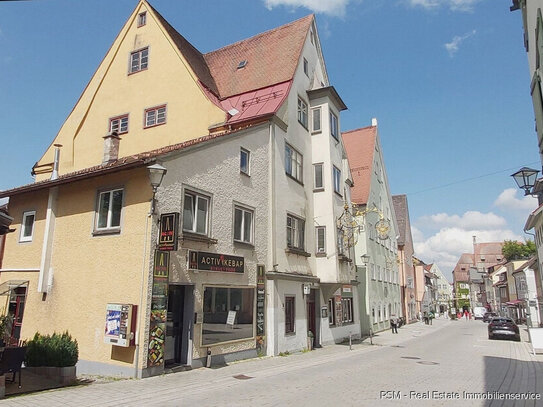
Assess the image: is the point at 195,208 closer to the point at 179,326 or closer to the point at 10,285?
the point at 179,326

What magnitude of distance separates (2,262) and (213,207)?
8.82 m

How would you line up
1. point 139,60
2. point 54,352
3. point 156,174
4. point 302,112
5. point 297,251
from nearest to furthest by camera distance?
point 54,352 < point 156,174 < point 297,251 < point 139,60 < point 302,112

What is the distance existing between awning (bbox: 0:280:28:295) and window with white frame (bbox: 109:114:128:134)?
28.7 ft

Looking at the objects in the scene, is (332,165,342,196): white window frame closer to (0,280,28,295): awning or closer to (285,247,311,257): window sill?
(285,247,311,257): window sill

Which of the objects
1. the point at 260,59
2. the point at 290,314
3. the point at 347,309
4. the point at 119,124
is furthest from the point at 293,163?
the point at 347,309

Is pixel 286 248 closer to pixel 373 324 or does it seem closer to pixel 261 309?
pixel 261 309

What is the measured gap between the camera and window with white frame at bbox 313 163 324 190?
2238cm

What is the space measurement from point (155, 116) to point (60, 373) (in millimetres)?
13074

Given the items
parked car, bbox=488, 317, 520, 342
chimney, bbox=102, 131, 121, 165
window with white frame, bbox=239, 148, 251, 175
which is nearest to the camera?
window with white frame, bbox=239, 148, 251, 175

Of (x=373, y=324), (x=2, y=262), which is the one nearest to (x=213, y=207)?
(x=2, y=262)

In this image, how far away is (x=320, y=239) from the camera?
2189cm

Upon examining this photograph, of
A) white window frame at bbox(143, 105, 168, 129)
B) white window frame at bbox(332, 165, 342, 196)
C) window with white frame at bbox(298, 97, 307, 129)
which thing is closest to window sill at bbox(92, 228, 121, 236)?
white window frame at bbox(143, 105, 168, 129)

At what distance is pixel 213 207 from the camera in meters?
14.5

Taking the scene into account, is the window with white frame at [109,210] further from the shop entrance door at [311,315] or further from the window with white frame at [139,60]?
the shop entrance door at [311,315]
